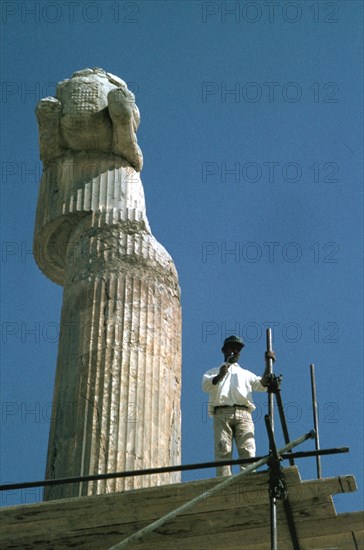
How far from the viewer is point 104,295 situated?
40.7ft

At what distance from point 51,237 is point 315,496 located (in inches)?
239

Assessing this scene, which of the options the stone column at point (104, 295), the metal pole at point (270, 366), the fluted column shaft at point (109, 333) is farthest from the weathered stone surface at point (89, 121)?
the metal pole at point (270, 366)

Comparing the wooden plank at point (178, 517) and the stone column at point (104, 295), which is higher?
the stone column at point (104, 295)

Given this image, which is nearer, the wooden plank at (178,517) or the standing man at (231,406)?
the wooden plank at (178,517)

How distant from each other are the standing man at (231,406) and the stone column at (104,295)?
2.35ft

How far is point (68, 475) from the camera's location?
37.1 feet

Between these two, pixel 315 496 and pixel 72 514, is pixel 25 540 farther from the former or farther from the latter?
pixel 315 496

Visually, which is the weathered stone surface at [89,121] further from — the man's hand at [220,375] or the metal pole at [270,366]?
the metal pole at [270,366]

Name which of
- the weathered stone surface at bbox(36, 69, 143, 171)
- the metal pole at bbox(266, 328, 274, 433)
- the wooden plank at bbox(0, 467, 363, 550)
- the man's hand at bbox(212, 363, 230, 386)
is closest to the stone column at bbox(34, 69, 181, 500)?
the weathered stone surface at bbox(36, 69, 143, 171)

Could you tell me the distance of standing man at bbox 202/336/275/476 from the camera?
12852mm

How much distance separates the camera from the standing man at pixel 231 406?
12.9 m

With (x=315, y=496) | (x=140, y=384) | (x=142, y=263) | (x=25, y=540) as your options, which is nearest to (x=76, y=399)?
(x=140, y=384)

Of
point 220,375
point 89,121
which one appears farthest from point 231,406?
point 89,121

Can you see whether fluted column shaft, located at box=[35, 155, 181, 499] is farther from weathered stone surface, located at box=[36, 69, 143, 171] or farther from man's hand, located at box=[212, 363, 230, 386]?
man's hand, located at box=[212, 363, 230, 386]
